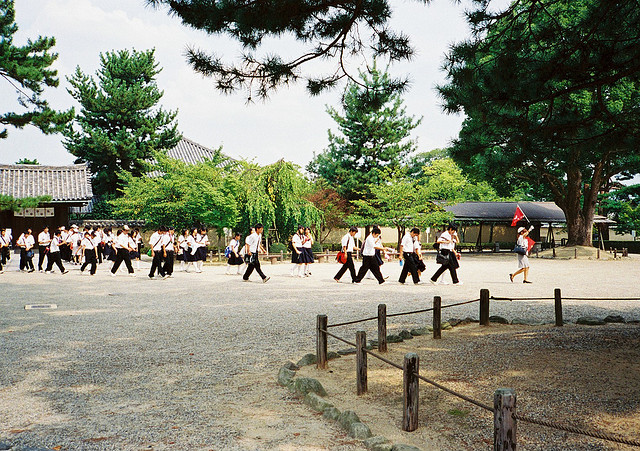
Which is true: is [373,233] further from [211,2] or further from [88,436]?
[88,436]

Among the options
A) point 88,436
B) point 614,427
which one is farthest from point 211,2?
point 614,427

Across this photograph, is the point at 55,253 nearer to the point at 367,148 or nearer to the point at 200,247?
the point at 200,247

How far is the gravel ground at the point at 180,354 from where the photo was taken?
153 inches

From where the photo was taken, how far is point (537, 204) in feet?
123

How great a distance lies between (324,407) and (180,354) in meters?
2.54

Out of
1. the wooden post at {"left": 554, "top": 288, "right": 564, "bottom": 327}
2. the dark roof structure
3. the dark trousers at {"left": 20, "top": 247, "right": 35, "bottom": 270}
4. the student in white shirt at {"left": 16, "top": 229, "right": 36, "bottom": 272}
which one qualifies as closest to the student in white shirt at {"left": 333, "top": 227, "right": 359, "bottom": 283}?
the wooden post at {"left": 554, "top": 288, "right": 564, "bottom": 327}

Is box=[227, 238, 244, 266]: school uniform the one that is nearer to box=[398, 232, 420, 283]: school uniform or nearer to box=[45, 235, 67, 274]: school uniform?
box=[45, 235, 67, 274]: school uniform

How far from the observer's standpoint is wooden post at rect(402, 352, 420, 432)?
12.5 ft

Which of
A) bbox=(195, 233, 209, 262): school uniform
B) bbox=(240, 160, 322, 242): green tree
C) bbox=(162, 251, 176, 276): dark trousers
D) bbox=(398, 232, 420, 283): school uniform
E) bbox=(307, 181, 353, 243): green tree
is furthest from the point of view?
bbox=(307, 181, 353, 243): green tree

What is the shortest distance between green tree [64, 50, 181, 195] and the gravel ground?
21182 millimetres

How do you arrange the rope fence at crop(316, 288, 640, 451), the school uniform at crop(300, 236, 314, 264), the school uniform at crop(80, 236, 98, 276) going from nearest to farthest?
the rope fence at crop(316, 288, 640, 451) < the school uniform at crop(300, 236, 314, 264) < the school uniform at crop(80, 236, 98, 276)

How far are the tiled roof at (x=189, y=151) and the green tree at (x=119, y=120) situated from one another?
3585 millimetres

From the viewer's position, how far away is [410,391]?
3869mm

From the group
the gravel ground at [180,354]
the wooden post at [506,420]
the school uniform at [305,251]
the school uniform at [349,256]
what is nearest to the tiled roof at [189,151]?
the school uniform at [305,251]
